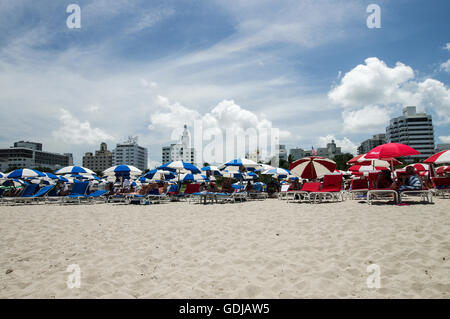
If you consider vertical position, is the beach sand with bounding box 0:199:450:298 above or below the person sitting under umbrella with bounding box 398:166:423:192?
below

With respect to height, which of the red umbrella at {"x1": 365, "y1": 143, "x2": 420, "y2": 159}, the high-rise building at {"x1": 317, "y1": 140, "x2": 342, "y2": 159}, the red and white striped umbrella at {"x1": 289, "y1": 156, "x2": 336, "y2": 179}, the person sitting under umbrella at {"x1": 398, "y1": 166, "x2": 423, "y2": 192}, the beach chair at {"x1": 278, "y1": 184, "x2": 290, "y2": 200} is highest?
the high-rise building at {"x1": 317, "y1": 140, "x2": 342, "y2": 159}

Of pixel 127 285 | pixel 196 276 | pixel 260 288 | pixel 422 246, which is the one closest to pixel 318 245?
pixel 422 246

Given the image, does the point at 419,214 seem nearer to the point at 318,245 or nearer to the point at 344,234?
the point at 344,234

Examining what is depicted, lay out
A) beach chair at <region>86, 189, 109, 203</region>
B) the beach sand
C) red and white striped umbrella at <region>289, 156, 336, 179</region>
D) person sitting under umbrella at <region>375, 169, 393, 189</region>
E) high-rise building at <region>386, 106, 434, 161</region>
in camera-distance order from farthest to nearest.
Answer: high-rise building at <region>386, 106, 434, 161</region>
beach chair at <region>86, 189, 109, 203</region>
red and white striped umbrella at <region>289, 156, 336, 179</region>
person sitting under umbrella at <region>375, 169, 393, 189</region>
the beach sand

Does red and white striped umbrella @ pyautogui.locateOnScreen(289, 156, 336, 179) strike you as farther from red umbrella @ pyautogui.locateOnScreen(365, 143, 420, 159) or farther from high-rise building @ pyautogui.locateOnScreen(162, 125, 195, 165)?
high-rise building @ pyautogui.locateOnScreen(162, 125, 195, 165)

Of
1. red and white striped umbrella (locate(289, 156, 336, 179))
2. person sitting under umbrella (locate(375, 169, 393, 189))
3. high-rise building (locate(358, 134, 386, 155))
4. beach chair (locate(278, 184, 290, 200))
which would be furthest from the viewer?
high-rise building (locate(358, 134, 386, 155))

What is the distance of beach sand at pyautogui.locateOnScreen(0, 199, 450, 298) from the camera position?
2977mm

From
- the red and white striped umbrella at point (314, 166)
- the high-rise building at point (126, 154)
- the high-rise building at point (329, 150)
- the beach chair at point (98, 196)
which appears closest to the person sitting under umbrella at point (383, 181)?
the red and white striped umbrella at point (314, 166)

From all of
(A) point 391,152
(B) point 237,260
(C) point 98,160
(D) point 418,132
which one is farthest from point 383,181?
(C) point 98,160

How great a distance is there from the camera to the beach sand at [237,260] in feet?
9.77

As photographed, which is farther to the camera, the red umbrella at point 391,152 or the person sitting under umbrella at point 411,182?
the person sitting under umbrella at point 411,182

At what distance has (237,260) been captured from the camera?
3.86m

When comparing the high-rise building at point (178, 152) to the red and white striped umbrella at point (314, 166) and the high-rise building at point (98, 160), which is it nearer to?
the high-rise building at point (98, 160)

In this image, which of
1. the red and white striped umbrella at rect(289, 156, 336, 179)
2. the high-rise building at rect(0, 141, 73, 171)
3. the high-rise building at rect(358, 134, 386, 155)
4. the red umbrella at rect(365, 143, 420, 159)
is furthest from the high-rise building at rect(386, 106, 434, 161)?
the high-rise building at rect(0, 141, 73, 171)
